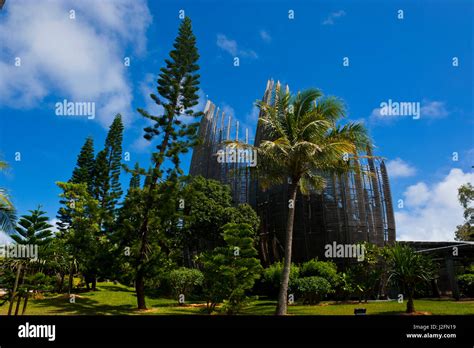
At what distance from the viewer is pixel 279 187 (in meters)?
27.1

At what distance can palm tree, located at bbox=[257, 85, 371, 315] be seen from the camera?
12461 mm

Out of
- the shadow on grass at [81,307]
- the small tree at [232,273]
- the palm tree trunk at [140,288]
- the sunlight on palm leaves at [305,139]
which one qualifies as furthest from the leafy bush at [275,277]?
the shadow on grass at [81,307]

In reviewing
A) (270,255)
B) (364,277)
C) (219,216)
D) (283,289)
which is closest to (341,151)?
(283,289)

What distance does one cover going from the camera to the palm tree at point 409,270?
38.6ft

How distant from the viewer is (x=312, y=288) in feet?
53.4

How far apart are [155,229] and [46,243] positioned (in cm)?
530

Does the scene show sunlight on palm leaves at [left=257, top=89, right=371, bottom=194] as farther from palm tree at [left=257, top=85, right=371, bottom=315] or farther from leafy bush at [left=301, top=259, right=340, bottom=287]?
leafy bush at [left=301, top=259, right=340, bottom=287]

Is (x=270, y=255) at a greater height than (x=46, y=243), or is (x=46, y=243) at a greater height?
(x=46, y=243)

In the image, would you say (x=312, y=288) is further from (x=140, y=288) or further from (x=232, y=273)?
(x=140, y=288)

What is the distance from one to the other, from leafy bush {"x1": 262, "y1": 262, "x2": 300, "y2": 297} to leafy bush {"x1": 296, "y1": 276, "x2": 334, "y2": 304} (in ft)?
1.31
